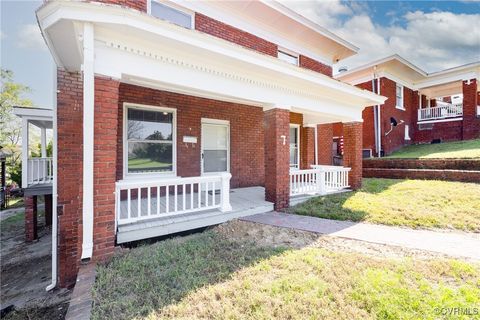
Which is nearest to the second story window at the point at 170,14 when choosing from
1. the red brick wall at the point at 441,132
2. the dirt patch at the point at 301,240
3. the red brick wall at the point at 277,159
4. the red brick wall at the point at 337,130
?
the red brick wall at the point at 277,159

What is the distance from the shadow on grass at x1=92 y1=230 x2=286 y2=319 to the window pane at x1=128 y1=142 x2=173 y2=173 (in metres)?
3.01

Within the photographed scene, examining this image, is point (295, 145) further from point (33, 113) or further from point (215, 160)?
point (33, 113)

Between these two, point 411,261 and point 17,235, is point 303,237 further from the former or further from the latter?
point 17,235

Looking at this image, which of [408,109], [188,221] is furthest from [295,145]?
A: [408,109]

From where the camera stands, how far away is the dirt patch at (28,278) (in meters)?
3.98

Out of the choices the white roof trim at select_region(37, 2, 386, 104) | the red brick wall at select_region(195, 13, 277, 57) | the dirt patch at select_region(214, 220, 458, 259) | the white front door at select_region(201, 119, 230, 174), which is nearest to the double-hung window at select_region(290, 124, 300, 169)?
the red brick wall at select_region(195, 13, 277, 57)

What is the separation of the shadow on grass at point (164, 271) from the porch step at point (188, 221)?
32cm

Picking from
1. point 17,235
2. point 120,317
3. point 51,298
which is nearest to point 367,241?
point 120,317

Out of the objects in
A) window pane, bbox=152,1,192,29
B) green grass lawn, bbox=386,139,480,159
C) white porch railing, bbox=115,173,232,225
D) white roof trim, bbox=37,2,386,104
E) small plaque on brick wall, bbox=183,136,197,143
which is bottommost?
white porch railing, bbox=115,173,232,225

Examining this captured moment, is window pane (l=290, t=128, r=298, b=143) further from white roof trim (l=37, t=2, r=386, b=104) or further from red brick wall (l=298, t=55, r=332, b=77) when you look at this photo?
white roof trim (l=37, t=2, r=386, b=104)

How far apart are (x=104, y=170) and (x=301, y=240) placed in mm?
3696

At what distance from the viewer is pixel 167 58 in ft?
14.0

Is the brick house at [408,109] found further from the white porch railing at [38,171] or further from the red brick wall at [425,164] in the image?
the white porch railing at [38,171]

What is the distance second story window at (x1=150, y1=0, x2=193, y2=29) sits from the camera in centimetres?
614
